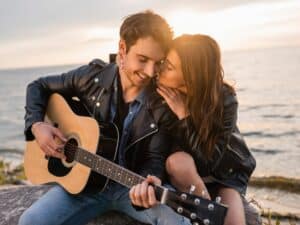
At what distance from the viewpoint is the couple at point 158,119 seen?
3.46 metres

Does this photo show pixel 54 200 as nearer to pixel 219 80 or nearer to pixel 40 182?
pixel 40 182

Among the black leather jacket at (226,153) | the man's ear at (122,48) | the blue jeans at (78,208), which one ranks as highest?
the man's ear at (122,48)

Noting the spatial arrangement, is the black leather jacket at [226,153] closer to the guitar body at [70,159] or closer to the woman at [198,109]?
the woman at [198,109]

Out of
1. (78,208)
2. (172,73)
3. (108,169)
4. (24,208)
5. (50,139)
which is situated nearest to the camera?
(108,169)

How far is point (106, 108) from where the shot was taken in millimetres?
3738

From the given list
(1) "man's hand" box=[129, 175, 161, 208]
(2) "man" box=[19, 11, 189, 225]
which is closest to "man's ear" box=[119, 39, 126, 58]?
(2) "man" box=[19, 11, 189, 225]

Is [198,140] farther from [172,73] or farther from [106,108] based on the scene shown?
[106,108]

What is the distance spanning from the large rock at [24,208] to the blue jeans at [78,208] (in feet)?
0.58

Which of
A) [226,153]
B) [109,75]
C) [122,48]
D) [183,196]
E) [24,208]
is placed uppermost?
[122,48]

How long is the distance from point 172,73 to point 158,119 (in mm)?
331

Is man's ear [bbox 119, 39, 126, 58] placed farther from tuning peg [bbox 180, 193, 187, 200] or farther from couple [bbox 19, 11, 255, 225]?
tuning peg [bbox 180, 193, 187, 200]

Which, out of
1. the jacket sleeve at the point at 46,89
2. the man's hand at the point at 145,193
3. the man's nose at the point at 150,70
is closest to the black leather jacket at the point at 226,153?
the man's nose at the point at 150,70

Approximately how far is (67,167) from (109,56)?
956 millimetres

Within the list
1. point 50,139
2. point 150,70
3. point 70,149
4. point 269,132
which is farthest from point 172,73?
point 269,132
